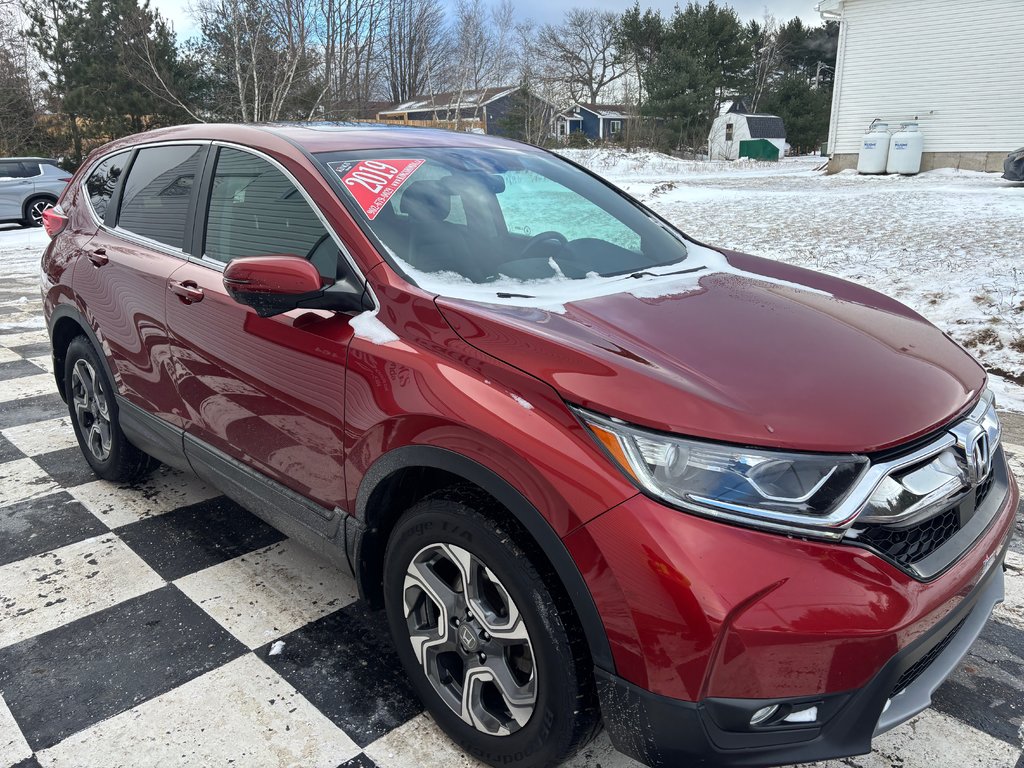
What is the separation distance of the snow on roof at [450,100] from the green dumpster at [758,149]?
45.3 feet

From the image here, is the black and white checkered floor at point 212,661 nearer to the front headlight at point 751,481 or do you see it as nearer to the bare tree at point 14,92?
the front headlight at point 751,481

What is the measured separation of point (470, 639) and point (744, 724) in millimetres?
712

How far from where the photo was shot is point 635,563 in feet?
4.95

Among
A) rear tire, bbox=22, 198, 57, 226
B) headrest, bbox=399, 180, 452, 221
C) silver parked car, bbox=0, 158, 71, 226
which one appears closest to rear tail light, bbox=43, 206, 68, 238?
headrest, bbox=399, 180, 452, 221

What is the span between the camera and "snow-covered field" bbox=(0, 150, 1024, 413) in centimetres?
617

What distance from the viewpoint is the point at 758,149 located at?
42.3 meters

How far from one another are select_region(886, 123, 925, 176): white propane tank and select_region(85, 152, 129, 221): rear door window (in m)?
20.7

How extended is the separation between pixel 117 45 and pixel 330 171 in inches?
1145

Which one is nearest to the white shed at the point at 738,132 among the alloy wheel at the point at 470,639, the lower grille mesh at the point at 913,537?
the lower grille mesh at the point at 913,537

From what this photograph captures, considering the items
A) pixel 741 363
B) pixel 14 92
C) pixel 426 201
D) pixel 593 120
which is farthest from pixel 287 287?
pixel 593 120

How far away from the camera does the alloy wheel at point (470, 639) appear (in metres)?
1.82

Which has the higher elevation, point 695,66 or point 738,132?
point 695,66

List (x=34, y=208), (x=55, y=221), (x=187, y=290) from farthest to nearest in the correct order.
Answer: (x=34, y=208) → (x=55, y=221) → (x=187, y=290)

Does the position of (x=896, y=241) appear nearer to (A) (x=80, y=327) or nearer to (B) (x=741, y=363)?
(B) (x=741, y=363)
